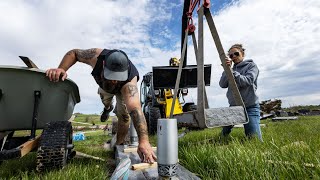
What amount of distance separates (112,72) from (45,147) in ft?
3.45

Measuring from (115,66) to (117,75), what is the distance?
Answer: 0.35ft

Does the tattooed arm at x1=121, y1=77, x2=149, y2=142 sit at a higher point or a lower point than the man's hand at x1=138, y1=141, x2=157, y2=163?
higher

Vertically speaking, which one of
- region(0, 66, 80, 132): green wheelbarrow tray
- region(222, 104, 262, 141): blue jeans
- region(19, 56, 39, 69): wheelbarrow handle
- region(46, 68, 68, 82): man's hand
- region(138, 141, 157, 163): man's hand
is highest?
region(19, 56, 39, 69): wheelbarrow handle

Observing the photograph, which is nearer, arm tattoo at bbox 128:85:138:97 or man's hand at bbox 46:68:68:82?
man's hand at bbox 46:68:68:82

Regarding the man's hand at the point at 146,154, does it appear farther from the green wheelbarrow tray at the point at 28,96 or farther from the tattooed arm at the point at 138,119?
the green wheelbarrow tray at the point at 28,96

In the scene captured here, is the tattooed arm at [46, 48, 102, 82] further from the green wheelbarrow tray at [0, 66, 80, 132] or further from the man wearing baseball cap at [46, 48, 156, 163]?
the green wheelbarrow tray at [0, 66, 80, 132]

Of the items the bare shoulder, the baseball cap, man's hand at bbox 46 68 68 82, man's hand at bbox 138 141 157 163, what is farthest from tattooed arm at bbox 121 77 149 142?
man's hand at bbox 46 68 68 82

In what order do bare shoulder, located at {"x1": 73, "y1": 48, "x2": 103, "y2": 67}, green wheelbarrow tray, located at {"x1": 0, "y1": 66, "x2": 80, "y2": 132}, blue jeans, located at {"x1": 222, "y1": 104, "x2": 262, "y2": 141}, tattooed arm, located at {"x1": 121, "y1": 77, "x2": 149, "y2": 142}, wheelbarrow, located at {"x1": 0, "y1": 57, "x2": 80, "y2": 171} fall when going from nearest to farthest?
wheelbarrow, located at {"x1": 0, "y1": 57, "x2": 80, "y2": 171}, green wheelbarrow tray, located at {"x1": 0, "y1": 66, "x2": 80, "y2": 132}, tattooed arm, located at {"x1": 121, "y1": 77, "x2": 149, "y2": 142}, bare shoulder, located at {"x1": 73, "y1": 48, "x2": 103, "y2": 67}, blue jeans, located at {"x1": 222, "y1": 104, "x2": 262, "y2": 141}

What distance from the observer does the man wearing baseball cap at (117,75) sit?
8.94ft

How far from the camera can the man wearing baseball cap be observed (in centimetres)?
272

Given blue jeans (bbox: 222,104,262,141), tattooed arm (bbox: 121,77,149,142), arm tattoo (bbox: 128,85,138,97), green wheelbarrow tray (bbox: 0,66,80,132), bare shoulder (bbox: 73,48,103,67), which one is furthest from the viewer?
blue jeans (bbox: 222,104,262,141)

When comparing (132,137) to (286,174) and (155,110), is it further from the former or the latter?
(155,110)

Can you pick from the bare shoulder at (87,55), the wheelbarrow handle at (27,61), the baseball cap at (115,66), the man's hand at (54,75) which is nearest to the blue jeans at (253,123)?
the baseball cap at (115,66)

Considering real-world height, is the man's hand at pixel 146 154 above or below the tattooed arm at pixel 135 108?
below
